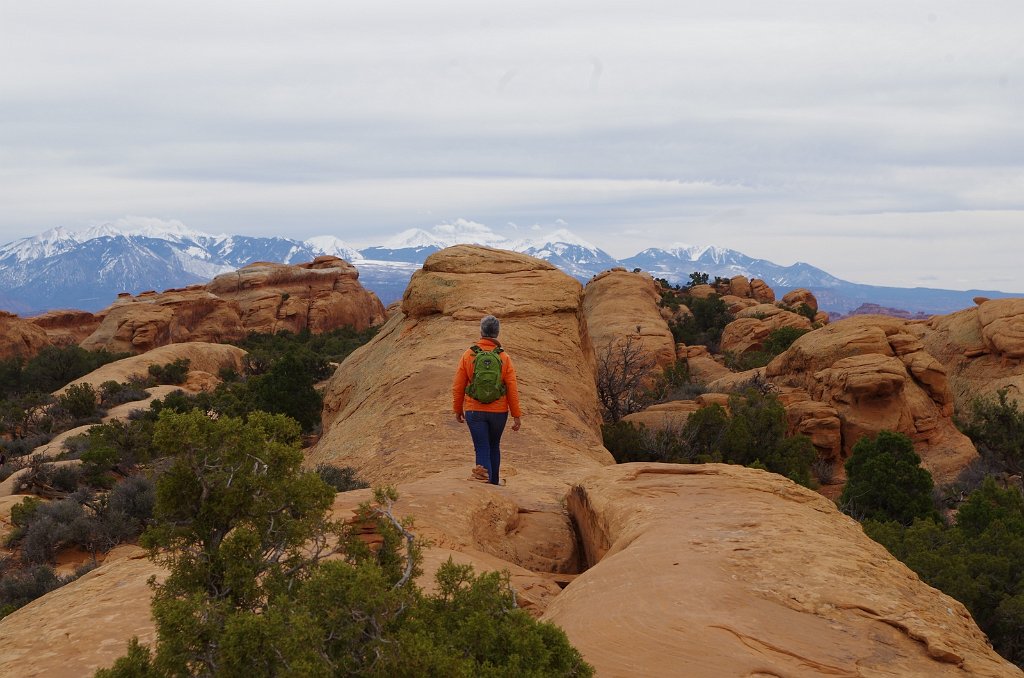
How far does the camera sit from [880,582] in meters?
5.37

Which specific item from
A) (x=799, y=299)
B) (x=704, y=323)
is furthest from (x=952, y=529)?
(x=799, y=299)

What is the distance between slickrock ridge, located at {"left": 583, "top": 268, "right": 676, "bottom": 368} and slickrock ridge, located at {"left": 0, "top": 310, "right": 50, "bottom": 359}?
103 ft

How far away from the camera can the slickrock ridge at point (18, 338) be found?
4495 cm

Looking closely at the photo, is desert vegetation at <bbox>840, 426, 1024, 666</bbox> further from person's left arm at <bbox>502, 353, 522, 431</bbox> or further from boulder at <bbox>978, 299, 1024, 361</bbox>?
boulder at <bbox>978, 299, 1024, 361</bbox>

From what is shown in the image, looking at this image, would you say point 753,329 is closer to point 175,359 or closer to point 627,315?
point 627,315

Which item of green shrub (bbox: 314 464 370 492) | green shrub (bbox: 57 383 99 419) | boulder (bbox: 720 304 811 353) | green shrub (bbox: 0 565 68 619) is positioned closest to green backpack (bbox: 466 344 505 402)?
green shrub (bbox: 314 464 370 492)

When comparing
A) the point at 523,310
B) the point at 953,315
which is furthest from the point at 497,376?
the point at 953,315

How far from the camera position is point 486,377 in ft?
31.4

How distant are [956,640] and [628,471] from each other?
403 centimetres

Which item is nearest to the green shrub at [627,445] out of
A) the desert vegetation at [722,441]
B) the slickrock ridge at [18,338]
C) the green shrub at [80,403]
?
the desert vegetation at [722,441]

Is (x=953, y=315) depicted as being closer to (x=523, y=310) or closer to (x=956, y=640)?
(x=523, y=310)

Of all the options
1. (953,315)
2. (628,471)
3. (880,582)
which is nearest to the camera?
(880,582)

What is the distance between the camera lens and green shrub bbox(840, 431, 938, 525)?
47.6 ft

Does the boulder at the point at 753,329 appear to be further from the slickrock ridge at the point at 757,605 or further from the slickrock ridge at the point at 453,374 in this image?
the slickrock ridge at the point at 757,605
